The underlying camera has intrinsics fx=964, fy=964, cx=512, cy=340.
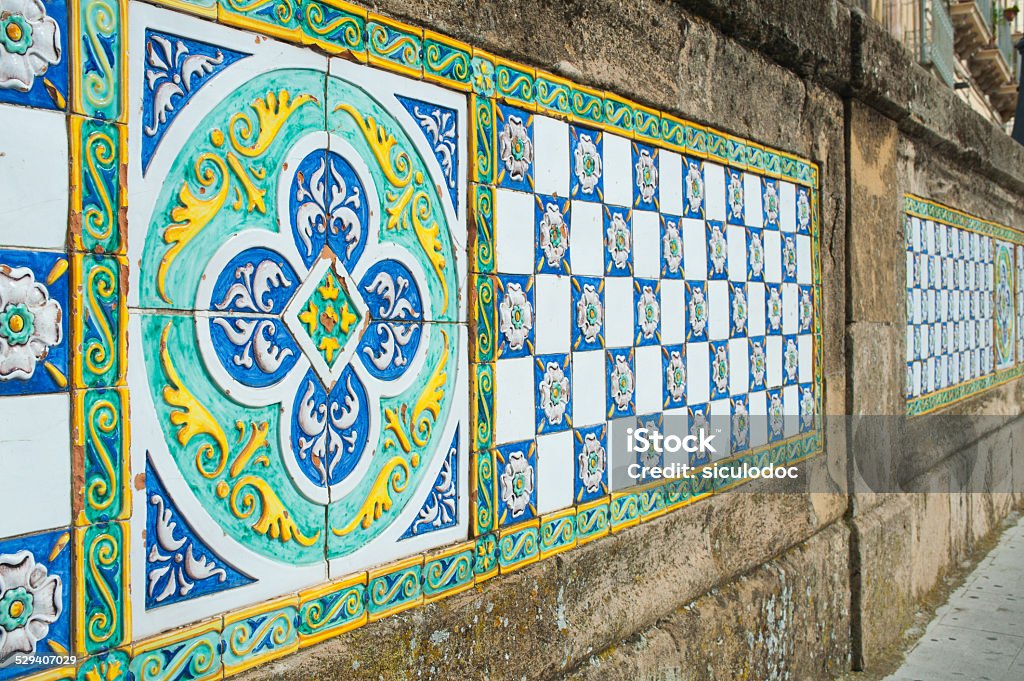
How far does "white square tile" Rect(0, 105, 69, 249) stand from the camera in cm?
124

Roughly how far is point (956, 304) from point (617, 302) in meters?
4.02

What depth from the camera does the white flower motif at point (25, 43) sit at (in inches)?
48.8

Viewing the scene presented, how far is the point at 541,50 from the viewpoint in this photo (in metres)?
2.24

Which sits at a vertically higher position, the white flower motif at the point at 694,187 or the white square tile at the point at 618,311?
the white flower motif at the point at 694,187

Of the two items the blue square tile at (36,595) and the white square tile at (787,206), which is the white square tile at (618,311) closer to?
the white square tile at (787,206)

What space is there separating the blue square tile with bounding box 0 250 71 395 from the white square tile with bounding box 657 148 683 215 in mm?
1824

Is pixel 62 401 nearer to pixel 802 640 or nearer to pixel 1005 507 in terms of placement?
pixel 802 640

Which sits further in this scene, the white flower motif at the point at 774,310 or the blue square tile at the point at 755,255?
the white flower motif at the point at 774,310

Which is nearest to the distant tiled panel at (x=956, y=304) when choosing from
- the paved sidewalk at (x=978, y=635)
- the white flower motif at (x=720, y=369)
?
the paved sidewalk at (x=978, y=635)

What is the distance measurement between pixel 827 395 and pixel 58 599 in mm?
3138

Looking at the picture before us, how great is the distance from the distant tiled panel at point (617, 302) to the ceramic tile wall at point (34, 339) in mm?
999

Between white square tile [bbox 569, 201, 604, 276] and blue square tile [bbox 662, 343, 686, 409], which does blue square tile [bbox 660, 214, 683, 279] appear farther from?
white square tile [bbox 569, 201, 604, 276]

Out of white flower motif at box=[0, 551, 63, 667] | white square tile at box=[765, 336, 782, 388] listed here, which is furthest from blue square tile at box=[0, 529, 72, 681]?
Answer: white square tile at box=[765, 336, 782, 388]

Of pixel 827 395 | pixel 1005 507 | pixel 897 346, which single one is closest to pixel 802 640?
pixel 827 395
